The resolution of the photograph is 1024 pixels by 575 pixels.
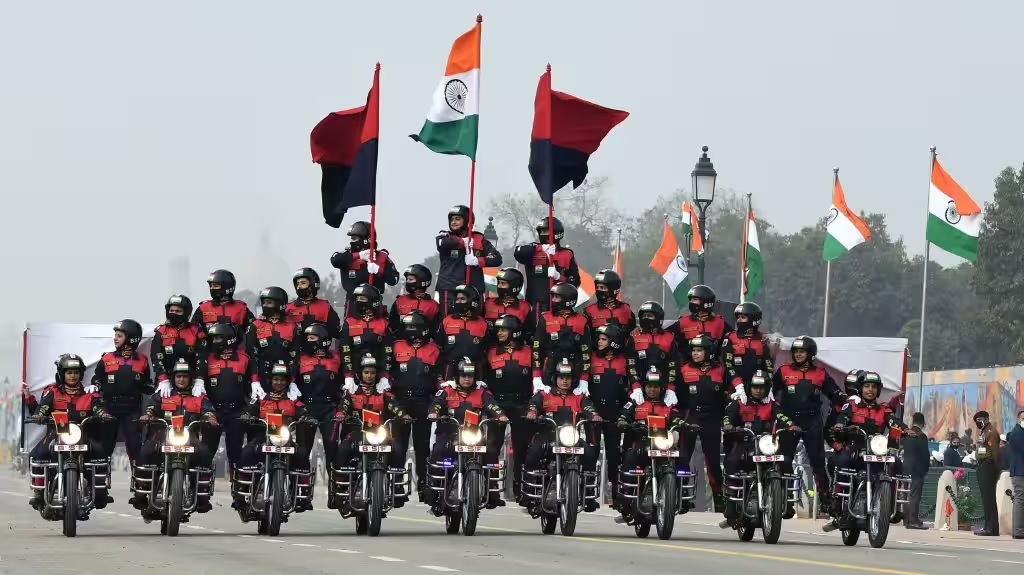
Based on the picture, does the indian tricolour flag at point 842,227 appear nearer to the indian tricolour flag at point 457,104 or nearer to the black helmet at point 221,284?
the indian tricolour flag at point 457,104

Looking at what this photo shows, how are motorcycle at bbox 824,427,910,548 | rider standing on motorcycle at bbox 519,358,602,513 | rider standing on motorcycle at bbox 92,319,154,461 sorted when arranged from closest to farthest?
1. motorcycle at bbox 824,427,910,548
2. rider standing on motorcycle at bbox 519,358,602,513
3. rider standing on motorcycle at bbox 92,319,154,461

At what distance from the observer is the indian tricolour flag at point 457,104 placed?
93.0 feet

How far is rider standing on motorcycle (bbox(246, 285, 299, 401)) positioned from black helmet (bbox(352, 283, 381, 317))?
0.83 meters

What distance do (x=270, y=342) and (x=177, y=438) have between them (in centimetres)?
197

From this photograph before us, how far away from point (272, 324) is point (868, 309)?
274ft

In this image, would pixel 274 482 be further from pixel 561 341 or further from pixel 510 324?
pixel 561 341

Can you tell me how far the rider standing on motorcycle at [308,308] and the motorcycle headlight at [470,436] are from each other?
2388mm

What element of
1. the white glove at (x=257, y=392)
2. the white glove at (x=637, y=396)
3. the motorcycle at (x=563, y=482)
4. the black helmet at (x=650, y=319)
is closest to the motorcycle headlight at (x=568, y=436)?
the motorcycle at (x=563, y=482)

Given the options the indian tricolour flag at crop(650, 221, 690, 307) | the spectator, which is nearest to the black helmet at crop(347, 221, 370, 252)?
the spectator

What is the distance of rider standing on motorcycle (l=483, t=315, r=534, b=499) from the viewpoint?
24.5 meters

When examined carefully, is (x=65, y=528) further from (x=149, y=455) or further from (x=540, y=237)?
(x=540, y=237)

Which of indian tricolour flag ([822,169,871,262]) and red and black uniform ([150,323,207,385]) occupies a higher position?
indian tricolour flag ([822,169,871,262])

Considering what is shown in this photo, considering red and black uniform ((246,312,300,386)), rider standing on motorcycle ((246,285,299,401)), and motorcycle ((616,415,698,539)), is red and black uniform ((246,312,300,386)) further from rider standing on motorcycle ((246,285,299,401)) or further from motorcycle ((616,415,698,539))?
motorcycle ((616,415,698,539))

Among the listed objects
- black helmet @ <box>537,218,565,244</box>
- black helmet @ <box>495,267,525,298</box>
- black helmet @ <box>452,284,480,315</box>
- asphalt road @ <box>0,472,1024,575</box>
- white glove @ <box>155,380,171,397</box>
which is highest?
black helmet @ <box>537,218,565,244</box>
